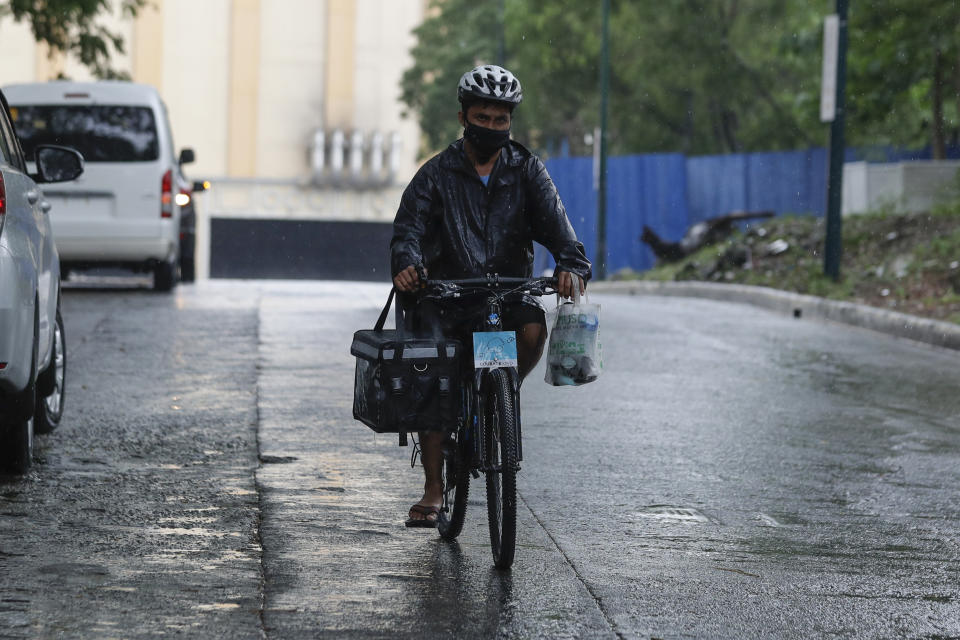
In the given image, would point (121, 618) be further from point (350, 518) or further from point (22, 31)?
point (22, 31)

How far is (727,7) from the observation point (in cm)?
3894

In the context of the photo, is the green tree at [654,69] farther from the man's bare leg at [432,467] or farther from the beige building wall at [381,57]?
the man's bare leg at [432,467]

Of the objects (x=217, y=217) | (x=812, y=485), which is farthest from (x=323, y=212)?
(x=812, y=485)

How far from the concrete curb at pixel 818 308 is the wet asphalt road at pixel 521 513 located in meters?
3.32

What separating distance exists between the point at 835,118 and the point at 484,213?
15.9 metres

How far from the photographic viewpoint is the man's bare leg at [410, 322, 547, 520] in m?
5.87

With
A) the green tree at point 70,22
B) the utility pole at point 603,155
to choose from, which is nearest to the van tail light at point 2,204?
the green tree at point 70,22

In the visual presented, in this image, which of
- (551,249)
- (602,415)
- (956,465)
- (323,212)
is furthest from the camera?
(323,212)

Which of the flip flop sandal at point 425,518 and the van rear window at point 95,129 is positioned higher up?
the van rear window at point 95,129

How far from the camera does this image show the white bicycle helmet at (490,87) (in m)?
5.75

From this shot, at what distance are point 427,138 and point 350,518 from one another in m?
44.5

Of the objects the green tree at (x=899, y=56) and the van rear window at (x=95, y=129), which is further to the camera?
the green tree at (x=899, y=56)

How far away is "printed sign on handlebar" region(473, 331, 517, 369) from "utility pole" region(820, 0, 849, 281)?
15586 mm

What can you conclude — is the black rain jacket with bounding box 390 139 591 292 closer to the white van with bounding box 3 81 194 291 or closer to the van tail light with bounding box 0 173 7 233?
the van tail light with bounding box 0 173 7 233
